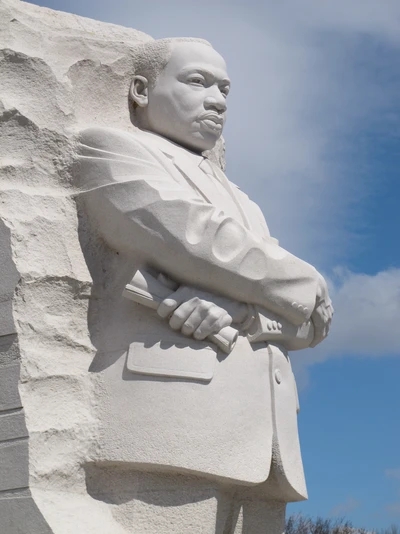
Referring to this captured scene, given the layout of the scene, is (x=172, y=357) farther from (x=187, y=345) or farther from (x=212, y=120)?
(x=212, y=120)

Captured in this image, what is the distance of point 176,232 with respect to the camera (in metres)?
5.35

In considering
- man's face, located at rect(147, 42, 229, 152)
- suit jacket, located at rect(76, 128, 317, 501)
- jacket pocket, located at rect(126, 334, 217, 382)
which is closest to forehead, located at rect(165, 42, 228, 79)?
man's face, located at rect(147, 42, 229, 152)

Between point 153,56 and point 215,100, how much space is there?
44cm

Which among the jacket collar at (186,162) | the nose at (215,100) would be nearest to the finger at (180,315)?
the jacket collar at (186,162)

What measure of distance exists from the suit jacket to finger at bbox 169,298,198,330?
0.06 meters

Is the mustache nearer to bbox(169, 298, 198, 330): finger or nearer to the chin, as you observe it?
the chin

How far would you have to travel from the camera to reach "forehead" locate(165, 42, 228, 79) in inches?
234

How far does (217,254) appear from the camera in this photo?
17.7ft

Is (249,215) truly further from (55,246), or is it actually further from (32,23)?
(32,23)

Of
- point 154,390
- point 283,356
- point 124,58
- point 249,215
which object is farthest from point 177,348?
point 124,58

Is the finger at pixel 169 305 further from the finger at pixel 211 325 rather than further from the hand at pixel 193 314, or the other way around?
the finger at pixel 211 325

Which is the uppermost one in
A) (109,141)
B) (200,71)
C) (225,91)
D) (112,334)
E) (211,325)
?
(200,71)

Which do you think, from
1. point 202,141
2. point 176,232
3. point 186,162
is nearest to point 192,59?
point 202,141

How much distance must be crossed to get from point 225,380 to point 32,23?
2230mm
